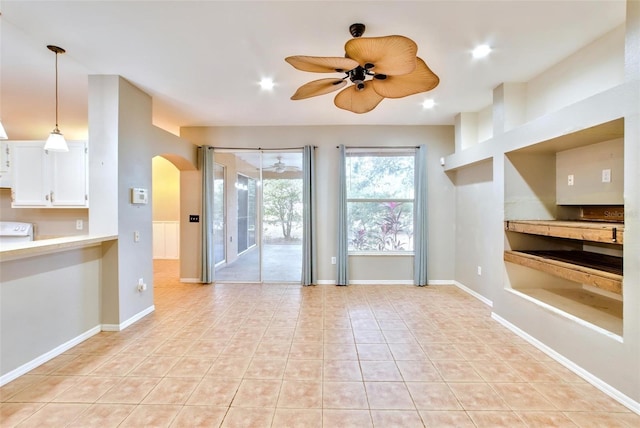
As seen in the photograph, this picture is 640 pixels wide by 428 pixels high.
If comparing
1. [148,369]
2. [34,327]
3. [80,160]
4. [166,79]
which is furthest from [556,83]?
[80,160]

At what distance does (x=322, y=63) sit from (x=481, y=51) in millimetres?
1734

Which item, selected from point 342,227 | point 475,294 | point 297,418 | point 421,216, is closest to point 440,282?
point 475,294

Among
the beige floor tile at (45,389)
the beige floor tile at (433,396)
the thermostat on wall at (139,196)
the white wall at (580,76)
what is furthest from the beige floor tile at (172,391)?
the white wall at (580,76)

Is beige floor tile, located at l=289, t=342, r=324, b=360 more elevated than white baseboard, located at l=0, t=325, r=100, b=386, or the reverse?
white baseboard, located at l=0, t=325, r=100, b=386

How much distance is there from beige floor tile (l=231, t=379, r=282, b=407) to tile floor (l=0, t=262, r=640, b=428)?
0.03 ft

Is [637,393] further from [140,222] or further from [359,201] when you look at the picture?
[140,222]

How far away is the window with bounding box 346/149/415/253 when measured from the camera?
5.01 meters

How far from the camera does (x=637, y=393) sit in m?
1.84

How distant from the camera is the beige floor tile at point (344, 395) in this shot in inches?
75.1

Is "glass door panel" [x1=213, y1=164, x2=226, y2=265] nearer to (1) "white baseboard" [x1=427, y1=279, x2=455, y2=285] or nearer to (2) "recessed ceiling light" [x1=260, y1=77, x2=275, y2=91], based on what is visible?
(2) "recessed ceiling light" [x1=260, y1=77, x2=275, y2=91]

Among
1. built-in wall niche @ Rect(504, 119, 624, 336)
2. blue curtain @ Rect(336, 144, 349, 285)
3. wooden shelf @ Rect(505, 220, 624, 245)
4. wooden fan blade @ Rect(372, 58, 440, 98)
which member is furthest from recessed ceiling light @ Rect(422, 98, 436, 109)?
wooden shelf @ Rect(505, 220, 624, 245)

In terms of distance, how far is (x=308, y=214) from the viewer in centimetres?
484

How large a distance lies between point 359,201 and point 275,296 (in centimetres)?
219

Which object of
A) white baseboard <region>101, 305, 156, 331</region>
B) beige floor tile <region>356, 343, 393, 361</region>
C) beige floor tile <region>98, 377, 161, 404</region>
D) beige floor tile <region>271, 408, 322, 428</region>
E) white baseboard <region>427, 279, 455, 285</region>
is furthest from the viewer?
white baseboard <region>427, 279, 455, 285</region>
